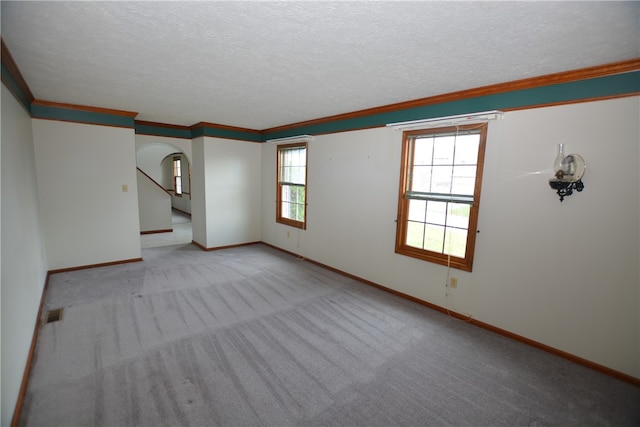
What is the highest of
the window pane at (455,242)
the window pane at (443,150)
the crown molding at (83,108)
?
the crown molding at (83,108)

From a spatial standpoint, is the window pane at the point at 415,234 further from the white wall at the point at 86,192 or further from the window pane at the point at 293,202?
the white wall at the point at 86,192

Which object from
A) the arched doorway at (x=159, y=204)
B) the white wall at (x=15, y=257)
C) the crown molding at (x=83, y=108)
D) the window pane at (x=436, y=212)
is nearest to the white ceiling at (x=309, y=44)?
the white wall at (x=15, y=257)

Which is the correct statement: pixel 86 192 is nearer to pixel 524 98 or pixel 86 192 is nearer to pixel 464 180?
pixel 464 180

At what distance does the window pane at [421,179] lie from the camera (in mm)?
3360

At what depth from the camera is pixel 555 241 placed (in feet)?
8.20

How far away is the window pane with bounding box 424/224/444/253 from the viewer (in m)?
3.29

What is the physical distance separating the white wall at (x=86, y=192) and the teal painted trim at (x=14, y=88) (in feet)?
1.86

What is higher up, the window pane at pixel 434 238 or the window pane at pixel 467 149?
the window pane at pixel 467 149

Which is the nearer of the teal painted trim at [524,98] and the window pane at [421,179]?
the teal painted trim at [524,98]

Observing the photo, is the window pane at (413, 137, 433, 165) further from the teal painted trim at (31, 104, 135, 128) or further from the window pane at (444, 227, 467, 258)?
the teal painted trim at (31, 104, 135, 128)

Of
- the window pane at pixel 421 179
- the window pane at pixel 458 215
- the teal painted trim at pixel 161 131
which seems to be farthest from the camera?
the teal painted trim at pixel 161 131

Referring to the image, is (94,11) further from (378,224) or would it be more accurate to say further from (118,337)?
(378,224)

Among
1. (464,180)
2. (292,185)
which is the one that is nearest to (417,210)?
(464,180)

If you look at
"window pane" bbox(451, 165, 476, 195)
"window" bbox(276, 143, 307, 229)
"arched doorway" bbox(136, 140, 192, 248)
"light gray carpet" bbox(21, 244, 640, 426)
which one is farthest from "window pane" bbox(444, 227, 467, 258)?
"arched doorway" bbox(136, 140, 192, 248)
